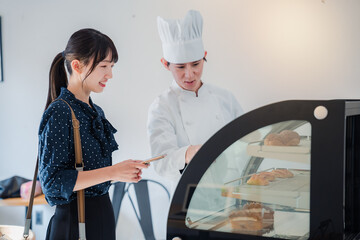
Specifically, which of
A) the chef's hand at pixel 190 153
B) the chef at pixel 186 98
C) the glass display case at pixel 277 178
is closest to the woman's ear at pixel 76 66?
the chef at pixel 186 98

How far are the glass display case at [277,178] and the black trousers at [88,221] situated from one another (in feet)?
1.88

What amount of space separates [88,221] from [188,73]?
0.75 meters

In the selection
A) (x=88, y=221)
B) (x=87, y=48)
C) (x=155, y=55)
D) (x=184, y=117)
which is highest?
(x=155, y=55)

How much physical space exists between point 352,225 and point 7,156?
2.91m

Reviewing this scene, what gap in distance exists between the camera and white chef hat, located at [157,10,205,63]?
6.16 feet

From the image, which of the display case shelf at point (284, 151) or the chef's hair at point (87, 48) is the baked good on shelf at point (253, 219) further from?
the chef's hair at point (87, 48)

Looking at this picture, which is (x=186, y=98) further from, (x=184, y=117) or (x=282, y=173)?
(x=282, y=173)

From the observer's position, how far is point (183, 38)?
189 centimetres

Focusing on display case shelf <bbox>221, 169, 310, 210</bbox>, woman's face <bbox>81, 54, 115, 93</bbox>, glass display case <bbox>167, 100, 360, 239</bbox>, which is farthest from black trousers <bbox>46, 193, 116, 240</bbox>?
display case shelf <bbox>221, 169, 310, 210</bbox>


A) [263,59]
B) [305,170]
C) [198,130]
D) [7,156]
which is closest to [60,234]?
[198,130]

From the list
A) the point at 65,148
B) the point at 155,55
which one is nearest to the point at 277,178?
the point at 65,148

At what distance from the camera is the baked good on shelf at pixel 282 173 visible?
99 cm

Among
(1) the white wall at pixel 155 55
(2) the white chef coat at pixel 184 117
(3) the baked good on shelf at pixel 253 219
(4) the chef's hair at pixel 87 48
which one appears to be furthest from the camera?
(1) the white wall at pixel 155 55

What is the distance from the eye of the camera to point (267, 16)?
244 centimetres
